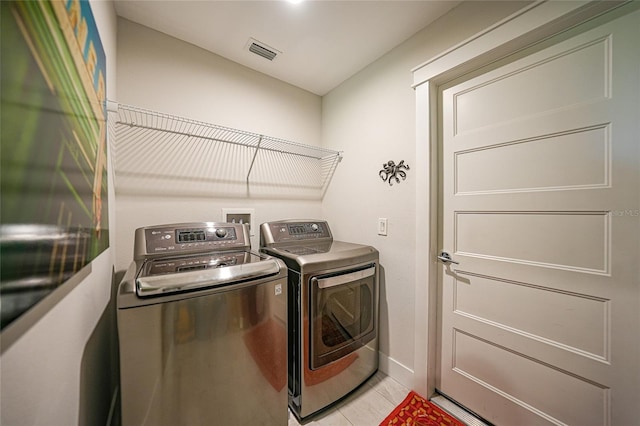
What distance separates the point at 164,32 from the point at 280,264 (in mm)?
1773

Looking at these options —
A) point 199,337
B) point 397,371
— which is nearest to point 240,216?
point 199,337

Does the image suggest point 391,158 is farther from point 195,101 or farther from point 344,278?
point 195,101

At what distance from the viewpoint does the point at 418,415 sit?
134 centimetres

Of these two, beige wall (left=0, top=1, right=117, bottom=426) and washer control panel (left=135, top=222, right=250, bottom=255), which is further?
washer control panel (left=135, top=222, right=250, bottom=255)

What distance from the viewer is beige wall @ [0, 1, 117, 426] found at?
44cm

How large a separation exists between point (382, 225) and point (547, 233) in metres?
0.90

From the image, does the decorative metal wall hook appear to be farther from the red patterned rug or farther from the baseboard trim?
the red patterned rug

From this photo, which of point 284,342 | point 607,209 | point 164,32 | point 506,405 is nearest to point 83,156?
point 284,342

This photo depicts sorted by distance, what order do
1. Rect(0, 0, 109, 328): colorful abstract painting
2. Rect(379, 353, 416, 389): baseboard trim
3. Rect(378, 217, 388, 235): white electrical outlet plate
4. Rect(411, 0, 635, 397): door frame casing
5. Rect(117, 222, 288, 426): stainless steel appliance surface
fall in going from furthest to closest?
Rect(378, 217, 388, 235): white electrical outlet plate → Rect(379, 353, 416, 389): baseboard trim → Rect(411, 0, 635, 397): door frame casing → Rect(117, 222, 288, 426): stainless steel appliance surface → Rect(0, 0, 109, 328): colorful abstract painting

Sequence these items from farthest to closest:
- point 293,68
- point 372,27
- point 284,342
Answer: point 293,68 < point 372,27 < point 284,342

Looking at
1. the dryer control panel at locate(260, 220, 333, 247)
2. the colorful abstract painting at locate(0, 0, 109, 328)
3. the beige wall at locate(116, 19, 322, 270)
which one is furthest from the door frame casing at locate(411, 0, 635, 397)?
the colorful abstract painting at locate(0, 0, 109, 328)

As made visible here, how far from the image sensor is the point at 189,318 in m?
0.93

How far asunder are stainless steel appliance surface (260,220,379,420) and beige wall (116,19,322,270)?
21.8 inches

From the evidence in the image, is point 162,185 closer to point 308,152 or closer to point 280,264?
point 280,264
